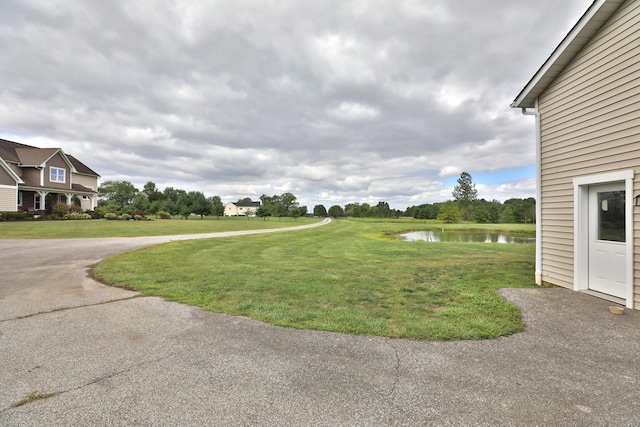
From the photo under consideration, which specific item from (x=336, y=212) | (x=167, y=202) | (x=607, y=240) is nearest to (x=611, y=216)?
(x=607, y=240)

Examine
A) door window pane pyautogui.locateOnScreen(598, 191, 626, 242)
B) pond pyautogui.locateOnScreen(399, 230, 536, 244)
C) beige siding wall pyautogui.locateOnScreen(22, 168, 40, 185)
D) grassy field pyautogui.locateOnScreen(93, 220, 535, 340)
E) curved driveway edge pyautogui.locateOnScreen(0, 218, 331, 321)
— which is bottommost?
pond pyautogui.locateOnScreen(399, 230, 536, 244)

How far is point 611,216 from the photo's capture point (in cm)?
577

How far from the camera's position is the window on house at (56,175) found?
30388mm

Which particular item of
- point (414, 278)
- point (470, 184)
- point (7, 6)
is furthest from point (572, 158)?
point (470, 184)

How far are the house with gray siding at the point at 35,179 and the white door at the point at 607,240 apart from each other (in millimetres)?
36615

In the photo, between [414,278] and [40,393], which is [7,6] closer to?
[40,393]

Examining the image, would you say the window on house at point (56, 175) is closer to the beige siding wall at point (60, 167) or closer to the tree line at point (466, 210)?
the beige siding wall at point (60, 167)

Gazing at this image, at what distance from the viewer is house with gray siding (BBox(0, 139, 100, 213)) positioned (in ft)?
83.6

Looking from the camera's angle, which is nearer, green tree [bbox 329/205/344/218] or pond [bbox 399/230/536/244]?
pond [bbox 399/230/536/244]

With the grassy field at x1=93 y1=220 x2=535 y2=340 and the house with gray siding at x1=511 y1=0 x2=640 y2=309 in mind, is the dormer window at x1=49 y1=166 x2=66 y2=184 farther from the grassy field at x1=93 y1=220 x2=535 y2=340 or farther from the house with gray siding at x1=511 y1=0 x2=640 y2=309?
the house with gray siding at x1=511 y1=0 x2=640 y2=309

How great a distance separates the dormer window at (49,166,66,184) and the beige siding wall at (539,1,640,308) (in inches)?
1581

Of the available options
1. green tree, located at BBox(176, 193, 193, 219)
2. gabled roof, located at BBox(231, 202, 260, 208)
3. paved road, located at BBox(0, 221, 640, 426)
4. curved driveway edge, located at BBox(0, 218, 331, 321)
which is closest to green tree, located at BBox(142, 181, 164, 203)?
green tree, located at BBox(176, 193, 193, 219)

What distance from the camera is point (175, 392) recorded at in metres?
2.63

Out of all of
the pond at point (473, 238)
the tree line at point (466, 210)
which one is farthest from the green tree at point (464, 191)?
the pond at point (473, 238)
